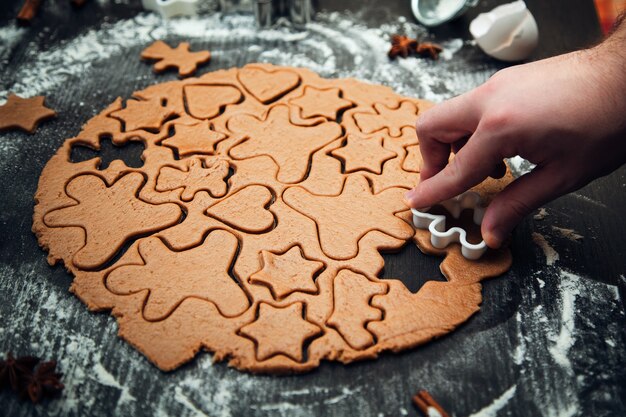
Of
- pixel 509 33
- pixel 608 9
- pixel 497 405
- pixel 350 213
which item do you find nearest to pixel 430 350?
pixel 497 405

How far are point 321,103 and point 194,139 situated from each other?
421mm

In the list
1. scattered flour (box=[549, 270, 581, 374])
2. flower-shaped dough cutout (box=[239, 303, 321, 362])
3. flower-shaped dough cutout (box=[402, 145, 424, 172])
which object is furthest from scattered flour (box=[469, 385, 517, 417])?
flower-shaped dough cutout (box=[402, 145, 424, 172])

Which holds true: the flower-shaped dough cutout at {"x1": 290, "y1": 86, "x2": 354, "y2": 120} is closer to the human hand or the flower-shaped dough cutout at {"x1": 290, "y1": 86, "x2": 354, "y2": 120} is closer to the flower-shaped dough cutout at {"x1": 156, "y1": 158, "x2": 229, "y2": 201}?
the flower-shaped dough cutout at {"x1": 156, "y1": 158, "x2": 229, "y2": 201}

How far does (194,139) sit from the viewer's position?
1896 mm

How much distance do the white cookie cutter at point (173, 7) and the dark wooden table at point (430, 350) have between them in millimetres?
866

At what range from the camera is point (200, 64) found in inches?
87.0

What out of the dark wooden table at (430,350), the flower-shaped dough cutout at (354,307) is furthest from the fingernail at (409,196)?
the flower-shaped dough cutout at (354,307)

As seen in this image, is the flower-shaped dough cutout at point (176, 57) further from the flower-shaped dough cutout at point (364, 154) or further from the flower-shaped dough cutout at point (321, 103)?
the flower-shaped dough cutout at point (364, 154)

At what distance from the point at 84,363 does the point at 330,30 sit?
1.53 meters

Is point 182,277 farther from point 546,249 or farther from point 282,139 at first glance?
point 546,249

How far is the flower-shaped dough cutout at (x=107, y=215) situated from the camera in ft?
5.22

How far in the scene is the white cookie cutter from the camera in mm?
2383

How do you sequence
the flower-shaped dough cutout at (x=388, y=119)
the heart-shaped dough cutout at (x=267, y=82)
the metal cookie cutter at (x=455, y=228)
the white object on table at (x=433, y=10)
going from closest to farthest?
the metal cookie cutter at (x=455, y=228) < the flower-shaped dough cutout at (x=388, y=119) < the heart-shaped dough cutout at (x=267, y=82) < the white object on table at (x=433, y=10)

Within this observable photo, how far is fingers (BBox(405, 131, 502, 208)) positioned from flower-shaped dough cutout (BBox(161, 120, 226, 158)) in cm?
63
